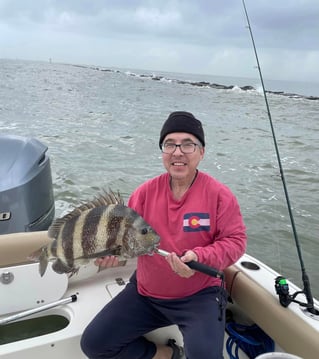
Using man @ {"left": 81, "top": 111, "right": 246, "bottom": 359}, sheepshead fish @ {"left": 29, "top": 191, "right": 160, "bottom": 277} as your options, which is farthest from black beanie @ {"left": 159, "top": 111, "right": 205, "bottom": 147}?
sheepshead fish @ {"left": 29, "top": 191, "right": 160, "bottom": 277}

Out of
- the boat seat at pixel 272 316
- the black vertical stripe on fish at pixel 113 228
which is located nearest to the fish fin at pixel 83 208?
the black vertical stripe on fish at pixel 113 228

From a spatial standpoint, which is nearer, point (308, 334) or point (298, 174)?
point (308, 334)

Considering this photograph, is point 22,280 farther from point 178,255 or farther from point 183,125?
point 183,125

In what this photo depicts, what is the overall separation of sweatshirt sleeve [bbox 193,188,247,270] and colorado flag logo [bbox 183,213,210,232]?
6 centimetres

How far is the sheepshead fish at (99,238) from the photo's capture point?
1941 mm

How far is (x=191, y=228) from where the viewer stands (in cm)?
223

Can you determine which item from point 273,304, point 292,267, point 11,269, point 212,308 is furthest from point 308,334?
point 292,267

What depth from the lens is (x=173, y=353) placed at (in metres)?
2.47

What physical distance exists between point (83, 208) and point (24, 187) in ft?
5.13

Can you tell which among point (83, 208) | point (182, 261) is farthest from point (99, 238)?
point (182, 261)

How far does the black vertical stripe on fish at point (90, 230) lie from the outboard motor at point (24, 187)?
5.16 ft

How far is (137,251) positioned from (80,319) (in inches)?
36.4

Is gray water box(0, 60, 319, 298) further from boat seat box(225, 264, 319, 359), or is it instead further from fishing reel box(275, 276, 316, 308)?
fishing reel box(275, 276, 316, 308)

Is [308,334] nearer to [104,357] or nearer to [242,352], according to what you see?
[242,352]
